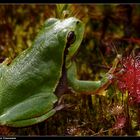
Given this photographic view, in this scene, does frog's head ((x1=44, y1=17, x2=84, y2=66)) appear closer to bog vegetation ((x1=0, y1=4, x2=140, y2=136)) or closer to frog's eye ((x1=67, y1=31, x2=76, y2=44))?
frog's eye ((x1=67, y1=31, x2=76, y2=44))

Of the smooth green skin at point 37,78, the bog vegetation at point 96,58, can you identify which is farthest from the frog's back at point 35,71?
the bog vegetation at point 96,58

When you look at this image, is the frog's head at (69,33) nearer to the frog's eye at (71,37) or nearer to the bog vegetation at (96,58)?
the frog's eye at (71,37)

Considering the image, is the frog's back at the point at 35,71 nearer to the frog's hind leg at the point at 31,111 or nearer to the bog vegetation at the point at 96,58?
the frog's hind leg at the point at 31,111

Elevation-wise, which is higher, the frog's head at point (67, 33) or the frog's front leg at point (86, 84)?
the frog's head at point (67, 33)

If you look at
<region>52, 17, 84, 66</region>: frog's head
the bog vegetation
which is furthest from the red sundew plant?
<region>52, 17, 84, 66</region>: frog's head

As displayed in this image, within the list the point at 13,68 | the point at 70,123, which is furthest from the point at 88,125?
the point at 13,68

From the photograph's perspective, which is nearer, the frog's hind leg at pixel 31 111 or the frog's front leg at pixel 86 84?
the frog's hind leg at pixel 31 111

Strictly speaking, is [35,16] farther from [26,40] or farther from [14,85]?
[14,85]

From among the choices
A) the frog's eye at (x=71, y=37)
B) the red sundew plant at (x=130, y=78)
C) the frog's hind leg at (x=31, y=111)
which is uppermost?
the frog's eye at (x=71, y=37)

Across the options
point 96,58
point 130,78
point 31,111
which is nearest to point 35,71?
point 31,111
